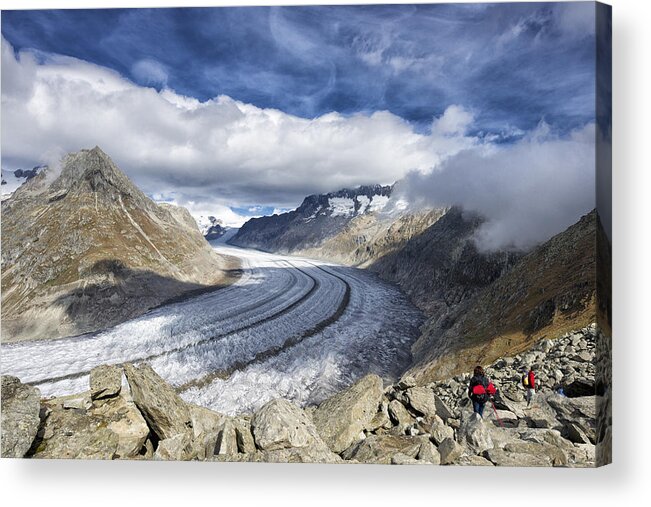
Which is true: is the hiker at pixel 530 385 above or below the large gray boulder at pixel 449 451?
above

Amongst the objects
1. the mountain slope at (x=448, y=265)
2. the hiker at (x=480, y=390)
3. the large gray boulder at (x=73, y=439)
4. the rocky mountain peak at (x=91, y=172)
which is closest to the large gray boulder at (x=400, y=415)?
the hiker at (x=480, y=390)

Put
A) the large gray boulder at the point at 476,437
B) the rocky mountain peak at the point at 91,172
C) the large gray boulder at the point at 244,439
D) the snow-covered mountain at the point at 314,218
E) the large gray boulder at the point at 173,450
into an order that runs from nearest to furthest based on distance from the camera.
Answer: the large gray boulder at the point at 476,437, the large gray boulder at the point at 244,439, the large gray boulder at the point at 173,450, the rocky mountain peak at the point at 91,172, the snow-covered mountain at the point at 314,218

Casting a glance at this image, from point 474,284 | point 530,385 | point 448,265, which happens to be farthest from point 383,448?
point 448,265

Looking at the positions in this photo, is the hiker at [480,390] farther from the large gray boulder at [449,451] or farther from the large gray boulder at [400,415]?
the large gray boulder at [400,415]

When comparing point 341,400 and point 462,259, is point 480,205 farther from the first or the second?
point 341,400

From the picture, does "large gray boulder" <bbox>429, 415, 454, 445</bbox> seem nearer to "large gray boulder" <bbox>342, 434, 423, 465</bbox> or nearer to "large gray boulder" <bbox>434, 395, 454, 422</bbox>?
"large gray boulder" <bbox>342, 434, 423, 465</bbox>
